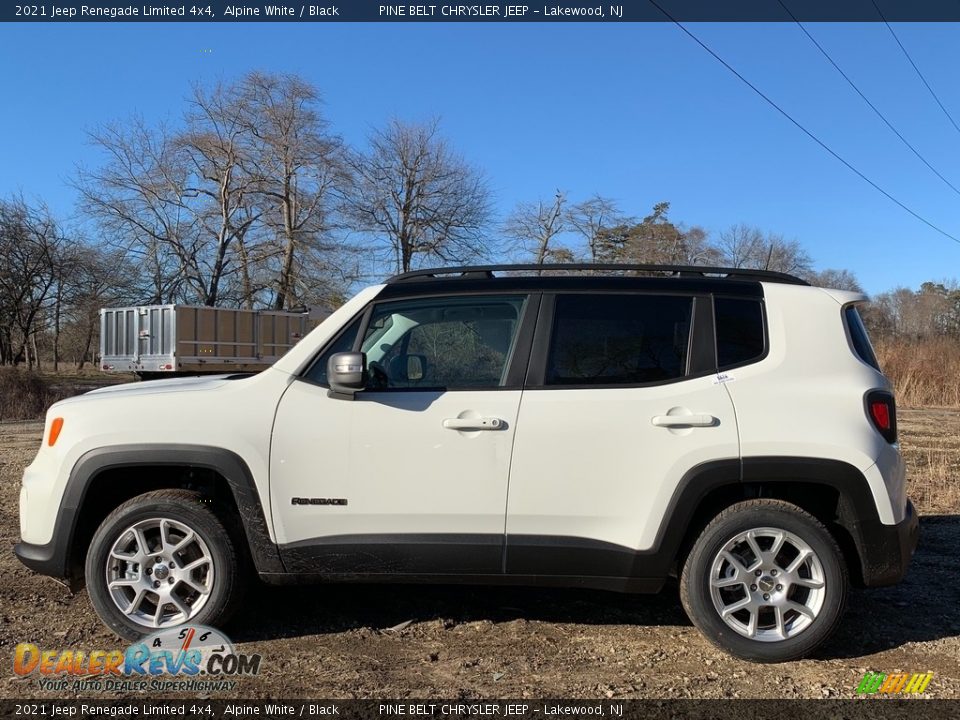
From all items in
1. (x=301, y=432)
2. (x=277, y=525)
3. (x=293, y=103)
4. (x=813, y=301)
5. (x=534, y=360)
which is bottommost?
(x=277, y=525)

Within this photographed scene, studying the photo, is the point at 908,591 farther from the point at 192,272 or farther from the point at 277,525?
the point at 192,272

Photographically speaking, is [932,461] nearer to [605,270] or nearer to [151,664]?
[605,270]

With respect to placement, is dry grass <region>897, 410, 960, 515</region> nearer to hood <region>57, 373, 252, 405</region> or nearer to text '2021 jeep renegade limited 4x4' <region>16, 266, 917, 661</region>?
text '2021 jeep renegade limited 4x4' <region>16, 266, 917, 661</region>

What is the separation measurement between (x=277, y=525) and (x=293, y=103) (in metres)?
34.9

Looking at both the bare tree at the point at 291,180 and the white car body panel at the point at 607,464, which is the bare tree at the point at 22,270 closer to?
the bare tree at the point at 291,180

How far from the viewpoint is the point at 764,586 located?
3676 mm

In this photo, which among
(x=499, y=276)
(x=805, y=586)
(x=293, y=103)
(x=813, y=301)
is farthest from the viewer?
(x=293, y=103)

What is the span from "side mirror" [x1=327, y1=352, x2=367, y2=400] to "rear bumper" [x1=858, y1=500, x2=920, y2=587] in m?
2.49

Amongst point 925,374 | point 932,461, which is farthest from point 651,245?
point 932,461

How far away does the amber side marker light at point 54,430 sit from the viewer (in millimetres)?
3881

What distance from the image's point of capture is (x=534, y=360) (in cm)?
384

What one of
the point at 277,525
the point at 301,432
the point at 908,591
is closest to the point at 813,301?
the point at 908,591

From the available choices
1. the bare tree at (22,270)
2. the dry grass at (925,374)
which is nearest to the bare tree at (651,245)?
the dry grass at (925,374)

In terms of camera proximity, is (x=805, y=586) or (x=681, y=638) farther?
(x=681, y=638)
